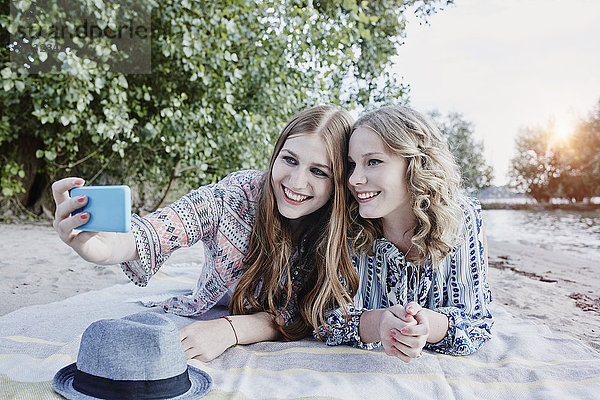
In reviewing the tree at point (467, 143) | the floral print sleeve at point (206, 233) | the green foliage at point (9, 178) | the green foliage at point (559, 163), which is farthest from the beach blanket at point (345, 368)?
the green foliage at point (559, 163)

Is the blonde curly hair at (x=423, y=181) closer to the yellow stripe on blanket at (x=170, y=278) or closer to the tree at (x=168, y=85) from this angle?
the yellow stripe on blanket at (x=170, y=278)

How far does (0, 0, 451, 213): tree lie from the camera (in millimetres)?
5031

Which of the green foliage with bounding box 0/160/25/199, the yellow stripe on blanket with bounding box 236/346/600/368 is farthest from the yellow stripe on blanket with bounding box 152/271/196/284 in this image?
the green foliage with bounding box 0/160/25/199

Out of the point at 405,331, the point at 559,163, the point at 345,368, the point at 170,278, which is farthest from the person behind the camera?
the point at 559,163

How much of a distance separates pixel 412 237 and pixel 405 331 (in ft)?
1.66

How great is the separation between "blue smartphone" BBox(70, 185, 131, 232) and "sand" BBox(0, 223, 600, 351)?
5.39 feet

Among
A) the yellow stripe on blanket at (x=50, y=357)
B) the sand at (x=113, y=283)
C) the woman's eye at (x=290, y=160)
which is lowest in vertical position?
the sand at (x=113, y=283)

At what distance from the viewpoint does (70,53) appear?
4.78 m

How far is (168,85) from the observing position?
5.74m

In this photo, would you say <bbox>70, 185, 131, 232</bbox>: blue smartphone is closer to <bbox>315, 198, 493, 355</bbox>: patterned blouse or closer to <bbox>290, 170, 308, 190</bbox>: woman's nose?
<bbox>290, 170, 308, 190</bbox>: woman's nose

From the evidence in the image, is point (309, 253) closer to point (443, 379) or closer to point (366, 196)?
point (366, 196)

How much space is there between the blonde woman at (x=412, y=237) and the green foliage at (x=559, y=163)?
17.9 m

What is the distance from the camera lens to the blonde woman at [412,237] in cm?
200

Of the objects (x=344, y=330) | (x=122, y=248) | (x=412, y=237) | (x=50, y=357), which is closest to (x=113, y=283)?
(x=50, y=357)
